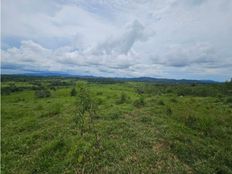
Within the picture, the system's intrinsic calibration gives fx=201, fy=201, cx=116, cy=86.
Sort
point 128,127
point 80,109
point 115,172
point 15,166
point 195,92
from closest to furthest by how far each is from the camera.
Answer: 1. point 115,172
2. point 15,166
3. point 80,109
4. point 128,127
5. point 195,92

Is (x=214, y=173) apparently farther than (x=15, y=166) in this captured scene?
No

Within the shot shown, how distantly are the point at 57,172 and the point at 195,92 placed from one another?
6173 centimetres

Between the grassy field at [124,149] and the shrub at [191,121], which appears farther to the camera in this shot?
the shrub at [191,121]

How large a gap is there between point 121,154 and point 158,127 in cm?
617

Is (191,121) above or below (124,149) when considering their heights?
above

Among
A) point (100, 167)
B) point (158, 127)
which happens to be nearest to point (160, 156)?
point (100, 167)

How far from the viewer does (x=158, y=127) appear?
16656mm

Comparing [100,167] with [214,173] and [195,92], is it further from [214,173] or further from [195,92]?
[195,92]

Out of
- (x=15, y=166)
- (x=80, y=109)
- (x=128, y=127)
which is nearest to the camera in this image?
(x=15, y=166)

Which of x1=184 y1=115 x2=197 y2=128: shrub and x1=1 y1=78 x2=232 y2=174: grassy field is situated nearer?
x1=1 y1=78 x2=232 y2=174: grassy field

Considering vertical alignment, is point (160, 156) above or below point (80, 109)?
below

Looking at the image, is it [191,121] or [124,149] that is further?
[191,121]

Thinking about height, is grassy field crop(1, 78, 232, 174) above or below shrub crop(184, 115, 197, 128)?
below

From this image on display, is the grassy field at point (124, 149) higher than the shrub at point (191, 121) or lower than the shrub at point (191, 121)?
lower
